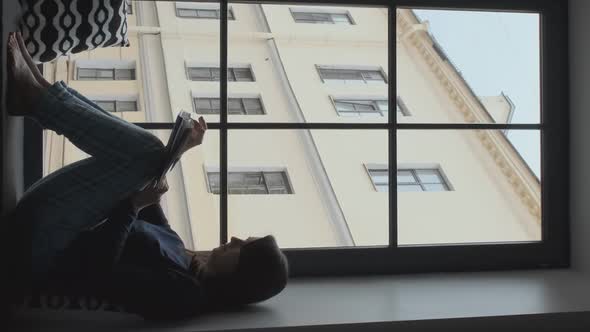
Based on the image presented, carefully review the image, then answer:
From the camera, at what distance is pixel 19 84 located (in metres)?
1.14

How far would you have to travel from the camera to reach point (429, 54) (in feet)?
80.4

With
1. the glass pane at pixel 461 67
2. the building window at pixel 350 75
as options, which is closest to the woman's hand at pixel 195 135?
the glass pane at pixel 461 67

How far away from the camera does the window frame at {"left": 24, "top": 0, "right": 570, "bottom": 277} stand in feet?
5.24

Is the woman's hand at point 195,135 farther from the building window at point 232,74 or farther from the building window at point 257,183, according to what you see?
the building window at point 232,74

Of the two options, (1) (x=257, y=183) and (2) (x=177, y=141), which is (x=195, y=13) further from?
(2) (x=177, y=141)

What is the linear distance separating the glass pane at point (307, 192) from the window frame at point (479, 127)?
1907cm

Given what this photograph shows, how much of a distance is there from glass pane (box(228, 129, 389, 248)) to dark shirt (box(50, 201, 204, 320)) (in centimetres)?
1951

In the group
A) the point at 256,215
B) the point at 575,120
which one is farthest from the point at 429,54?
the point at 575,120

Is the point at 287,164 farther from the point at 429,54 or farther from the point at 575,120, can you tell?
the point at 575,120

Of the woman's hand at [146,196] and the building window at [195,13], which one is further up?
the building window at [195,13]

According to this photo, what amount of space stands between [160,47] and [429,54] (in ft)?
35.8

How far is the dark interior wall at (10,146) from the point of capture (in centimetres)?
114

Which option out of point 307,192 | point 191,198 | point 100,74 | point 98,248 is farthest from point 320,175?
point 98,248

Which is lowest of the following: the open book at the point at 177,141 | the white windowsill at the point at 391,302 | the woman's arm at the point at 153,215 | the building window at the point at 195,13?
the white windowsill at the point at 391,302
